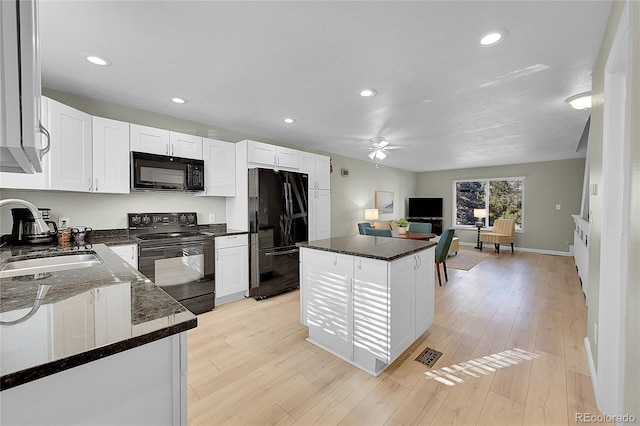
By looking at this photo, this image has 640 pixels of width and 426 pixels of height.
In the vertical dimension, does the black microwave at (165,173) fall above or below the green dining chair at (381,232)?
above

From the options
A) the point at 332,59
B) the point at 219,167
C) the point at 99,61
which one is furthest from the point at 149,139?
the point at 332,59

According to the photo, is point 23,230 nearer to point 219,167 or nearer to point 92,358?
point 219,167

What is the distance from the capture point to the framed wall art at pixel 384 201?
7047mm

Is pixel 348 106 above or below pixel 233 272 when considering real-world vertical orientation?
above

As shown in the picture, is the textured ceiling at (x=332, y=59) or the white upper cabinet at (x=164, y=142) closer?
the textured ceiling at (x=332, y=59)

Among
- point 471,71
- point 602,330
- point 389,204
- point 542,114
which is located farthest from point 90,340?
point 389,204

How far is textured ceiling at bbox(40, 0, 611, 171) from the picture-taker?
1.61 metres

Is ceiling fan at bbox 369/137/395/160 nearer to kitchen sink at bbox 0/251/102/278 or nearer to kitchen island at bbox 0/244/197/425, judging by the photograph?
kitchen sink at bbox 0/251/102/278

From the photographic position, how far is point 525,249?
279 inches

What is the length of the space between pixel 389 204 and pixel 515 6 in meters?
6.10

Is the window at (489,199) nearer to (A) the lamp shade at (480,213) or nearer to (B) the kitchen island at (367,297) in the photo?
(A) the lamp shade at (480,213)

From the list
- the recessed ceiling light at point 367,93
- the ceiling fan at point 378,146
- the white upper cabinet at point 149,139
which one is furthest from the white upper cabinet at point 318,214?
the white upper cabinet at point 149,139

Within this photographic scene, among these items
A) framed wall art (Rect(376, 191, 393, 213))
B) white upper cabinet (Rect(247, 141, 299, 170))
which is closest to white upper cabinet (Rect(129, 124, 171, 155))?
white upper cabinet (Rect(247, 141, 299, 170))

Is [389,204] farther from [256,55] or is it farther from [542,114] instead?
[256,55]
